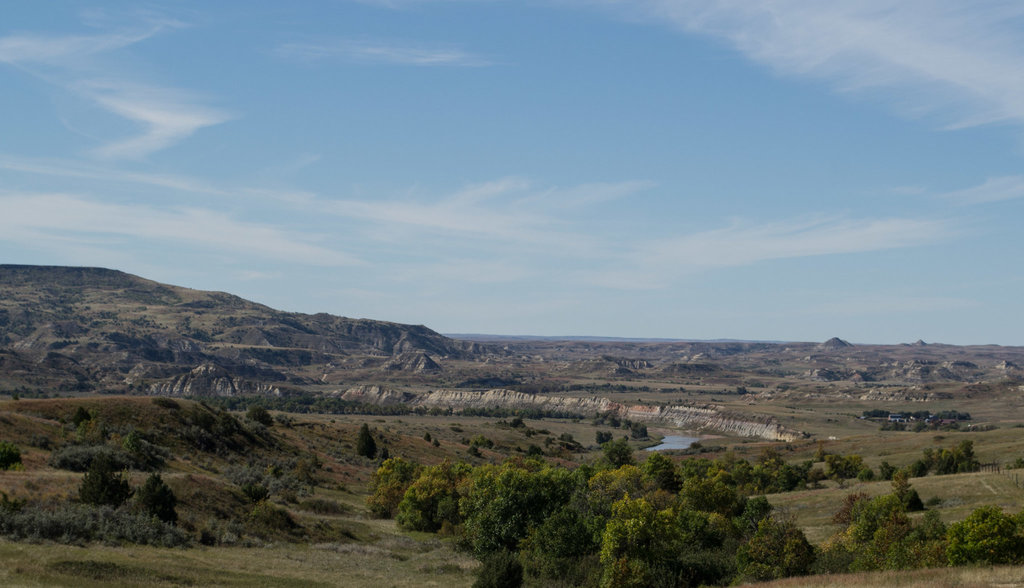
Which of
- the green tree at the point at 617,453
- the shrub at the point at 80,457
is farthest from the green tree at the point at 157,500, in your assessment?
the green tree at the point at 617,453

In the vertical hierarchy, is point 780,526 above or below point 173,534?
above

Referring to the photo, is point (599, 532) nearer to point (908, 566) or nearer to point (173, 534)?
point (908, 566)

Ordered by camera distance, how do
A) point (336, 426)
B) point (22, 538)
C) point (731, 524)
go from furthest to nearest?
point (336, 426), point (731, 524), point (22, 538)

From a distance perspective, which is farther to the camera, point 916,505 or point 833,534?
point 916,505

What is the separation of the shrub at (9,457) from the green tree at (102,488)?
30.8ft

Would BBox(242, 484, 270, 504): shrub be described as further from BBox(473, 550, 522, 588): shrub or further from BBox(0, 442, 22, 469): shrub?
BBox(473, 550, 522, 588): shrub

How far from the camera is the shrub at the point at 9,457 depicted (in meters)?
53.0

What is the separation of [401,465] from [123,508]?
3560cm

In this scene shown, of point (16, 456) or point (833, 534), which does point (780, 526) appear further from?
point (16, 456)

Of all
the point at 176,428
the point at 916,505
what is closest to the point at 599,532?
the point at 916,505

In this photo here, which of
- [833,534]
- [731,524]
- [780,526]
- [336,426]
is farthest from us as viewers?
[336,426]

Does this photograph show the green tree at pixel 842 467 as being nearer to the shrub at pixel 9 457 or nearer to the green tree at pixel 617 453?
Result: the green tree at pixel 617 453

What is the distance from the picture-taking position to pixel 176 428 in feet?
279

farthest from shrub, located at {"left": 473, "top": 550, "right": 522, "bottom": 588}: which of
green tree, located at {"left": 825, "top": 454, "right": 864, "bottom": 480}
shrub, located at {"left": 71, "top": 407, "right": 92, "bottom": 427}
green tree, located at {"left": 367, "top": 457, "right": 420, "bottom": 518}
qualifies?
green tree, located at {"left": 825, "top": 454, "right": 864, "bottom": 480}
